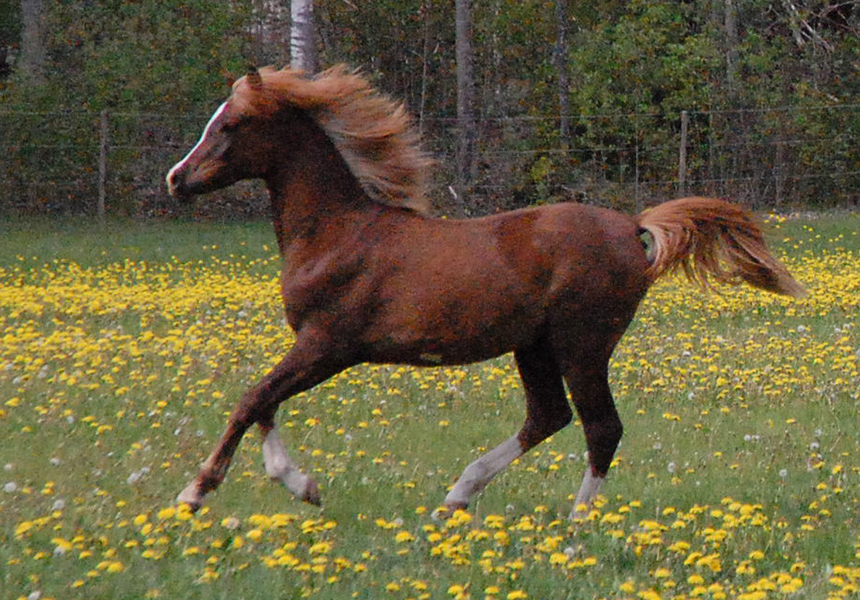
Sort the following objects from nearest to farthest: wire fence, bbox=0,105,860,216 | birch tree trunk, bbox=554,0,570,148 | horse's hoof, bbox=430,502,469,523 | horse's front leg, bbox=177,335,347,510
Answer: horse's hoof, bbox=430,502,469,523
horse's front leg, bbox=177,335,347,510
wire fence, bbox=0,105,860,216
birch tree trunk, bbox=554,0,570,148

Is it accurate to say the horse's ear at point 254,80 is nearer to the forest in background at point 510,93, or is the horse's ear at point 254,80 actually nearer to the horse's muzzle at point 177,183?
the horse's muzzle at point 177,183

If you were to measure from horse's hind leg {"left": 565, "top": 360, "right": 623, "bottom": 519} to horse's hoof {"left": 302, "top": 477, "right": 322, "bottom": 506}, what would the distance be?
124 centimetres

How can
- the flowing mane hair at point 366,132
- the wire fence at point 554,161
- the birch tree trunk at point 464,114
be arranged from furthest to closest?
the birch tree trunk at point 464,114
the wire fence at point 554,161
the flowing mane hair at point 366,132

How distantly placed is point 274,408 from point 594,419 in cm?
154

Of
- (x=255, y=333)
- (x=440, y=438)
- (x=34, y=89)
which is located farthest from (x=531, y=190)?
(x=440, y=438)

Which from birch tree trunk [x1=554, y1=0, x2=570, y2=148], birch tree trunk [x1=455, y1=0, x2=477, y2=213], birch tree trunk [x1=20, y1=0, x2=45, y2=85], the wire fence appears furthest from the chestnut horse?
birch tree trunk [x1=20, y1=0, x2=45, y2=85]

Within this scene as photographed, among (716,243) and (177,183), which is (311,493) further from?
(716,243)

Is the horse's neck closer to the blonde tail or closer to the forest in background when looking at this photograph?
the blonde tail

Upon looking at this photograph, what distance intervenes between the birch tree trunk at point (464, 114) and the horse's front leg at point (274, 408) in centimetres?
1812

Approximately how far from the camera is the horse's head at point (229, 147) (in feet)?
23.7

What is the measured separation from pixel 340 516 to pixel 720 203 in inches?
97.5

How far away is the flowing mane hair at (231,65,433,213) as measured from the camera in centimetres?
734

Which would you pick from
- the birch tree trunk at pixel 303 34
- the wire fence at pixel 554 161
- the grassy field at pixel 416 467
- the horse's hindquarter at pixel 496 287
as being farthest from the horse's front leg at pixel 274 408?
the wire fence at pixel 554 161

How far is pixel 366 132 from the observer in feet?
24.3
